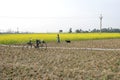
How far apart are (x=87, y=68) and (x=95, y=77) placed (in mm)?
2844

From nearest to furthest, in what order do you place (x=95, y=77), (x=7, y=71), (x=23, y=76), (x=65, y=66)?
(x=95, y=77), (x=23, y=76), (x=7, y=71), (x=65, y=66)

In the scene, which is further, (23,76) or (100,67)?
(100,67)

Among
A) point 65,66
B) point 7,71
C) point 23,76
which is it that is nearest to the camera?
point 23,76

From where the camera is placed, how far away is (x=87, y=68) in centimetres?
1756

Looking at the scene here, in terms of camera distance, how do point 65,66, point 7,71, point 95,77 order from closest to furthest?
point 95,77 → point 7,71 → point 65,66

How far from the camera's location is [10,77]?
1556cm

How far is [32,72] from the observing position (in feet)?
53.3

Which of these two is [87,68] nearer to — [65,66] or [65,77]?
[65,66]

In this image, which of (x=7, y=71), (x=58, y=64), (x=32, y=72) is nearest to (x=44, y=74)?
(x=32, y=72)

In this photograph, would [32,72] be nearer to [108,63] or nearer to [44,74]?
[44,74]

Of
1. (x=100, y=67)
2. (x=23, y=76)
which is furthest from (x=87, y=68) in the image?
(x=23, y=76)

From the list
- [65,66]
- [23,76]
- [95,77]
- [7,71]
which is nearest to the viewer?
[95,77]

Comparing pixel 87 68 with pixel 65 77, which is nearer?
pixel 65 77

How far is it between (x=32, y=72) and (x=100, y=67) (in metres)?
4.13
